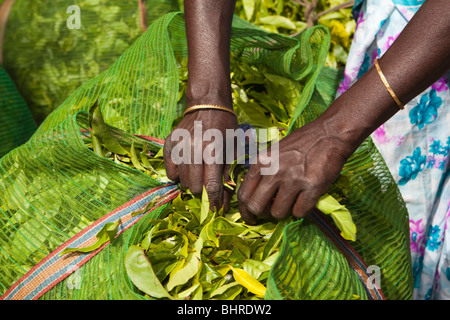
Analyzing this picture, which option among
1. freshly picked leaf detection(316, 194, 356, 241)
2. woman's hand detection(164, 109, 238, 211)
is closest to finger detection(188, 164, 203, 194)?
woman's hand detection(164, 109, 238, 211)

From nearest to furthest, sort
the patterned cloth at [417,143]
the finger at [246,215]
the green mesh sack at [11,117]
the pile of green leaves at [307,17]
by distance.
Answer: the finger at [246,215] < the patterned cloth at [417,143] < the green mesh sack at [11,117] < the pile of green leaves at [307,17]

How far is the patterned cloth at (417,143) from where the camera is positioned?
109cm

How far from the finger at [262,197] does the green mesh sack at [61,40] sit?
1136 mm

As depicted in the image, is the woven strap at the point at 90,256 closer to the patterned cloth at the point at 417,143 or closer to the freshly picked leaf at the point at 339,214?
the freshly picked leaf at the point at 339,214

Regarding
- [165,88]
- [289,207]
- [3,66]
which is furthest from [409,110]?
[3,66]

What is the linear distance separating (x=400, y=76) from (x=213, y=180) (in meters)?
0.38

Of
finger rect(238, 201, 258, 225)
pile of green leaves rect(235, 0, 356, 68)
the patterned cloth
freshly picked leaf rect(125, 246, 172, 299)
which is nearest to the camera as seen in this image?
freshly picked leaf rect(125, 246, 172, 299)

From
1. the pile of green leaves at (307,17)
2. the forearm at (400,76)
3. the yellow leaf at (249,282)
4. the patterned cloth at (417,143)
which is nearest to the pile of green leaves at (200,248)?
the yellow leaf at (249,282)

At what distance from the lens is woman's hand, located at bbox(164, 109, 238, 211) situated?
85 cm

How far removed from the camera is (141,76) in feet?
3.65

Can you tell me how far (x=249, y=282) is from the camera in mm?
759

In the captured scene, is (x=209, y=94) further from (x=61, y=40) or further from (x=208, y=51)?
(x=61, y=40)

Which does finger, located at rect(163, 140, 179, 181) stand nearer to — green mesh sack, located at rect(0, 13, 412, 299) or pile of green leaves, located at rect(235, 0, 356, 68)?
green mesh sack, located at rect(0, 13, 412, 299)
